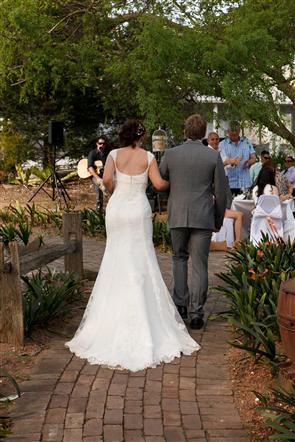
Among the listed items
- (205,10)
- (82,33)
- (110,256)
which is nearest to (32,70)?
(82,33)

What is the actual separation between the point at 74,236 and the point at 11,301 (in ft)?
7.35

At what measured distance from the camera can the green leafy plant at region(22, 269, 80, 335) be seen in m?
6.66

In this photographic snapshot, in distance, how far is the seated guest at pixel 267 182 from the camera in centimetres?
1088

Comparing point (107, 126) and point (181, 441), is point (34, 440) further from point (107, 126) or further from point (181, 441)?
point (107, 126)

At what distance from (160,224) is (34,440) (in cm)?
804

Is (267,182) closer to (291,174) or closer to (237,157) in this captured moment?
(237,157)

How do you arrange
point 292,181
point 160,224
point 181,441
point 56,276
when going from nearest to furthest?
point 181,441 < point 56,276 < point 160,224 < point 292,181

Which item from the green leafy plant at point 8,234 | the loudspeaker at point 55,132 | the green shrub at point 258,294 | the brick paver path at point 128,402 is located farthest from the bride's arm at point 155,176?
the loudspeaker at point 55,132

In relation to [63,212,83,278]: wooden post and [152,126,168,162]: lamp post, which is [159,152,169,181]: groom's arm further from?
[152,126,168,162]: lamp post

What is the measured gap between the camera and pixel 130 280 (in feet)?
→ 21.5

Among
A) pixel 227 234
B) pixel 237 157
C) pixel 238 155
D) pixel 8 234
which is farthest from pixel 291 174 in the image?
pixel 8 234

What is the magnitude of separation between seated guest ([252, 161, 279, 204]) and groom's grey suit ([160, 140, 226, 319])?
3.99m

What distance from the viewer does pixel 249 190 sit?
40.8 ft

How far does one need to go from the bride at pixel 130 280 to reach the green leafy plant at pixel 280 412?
1.43m
